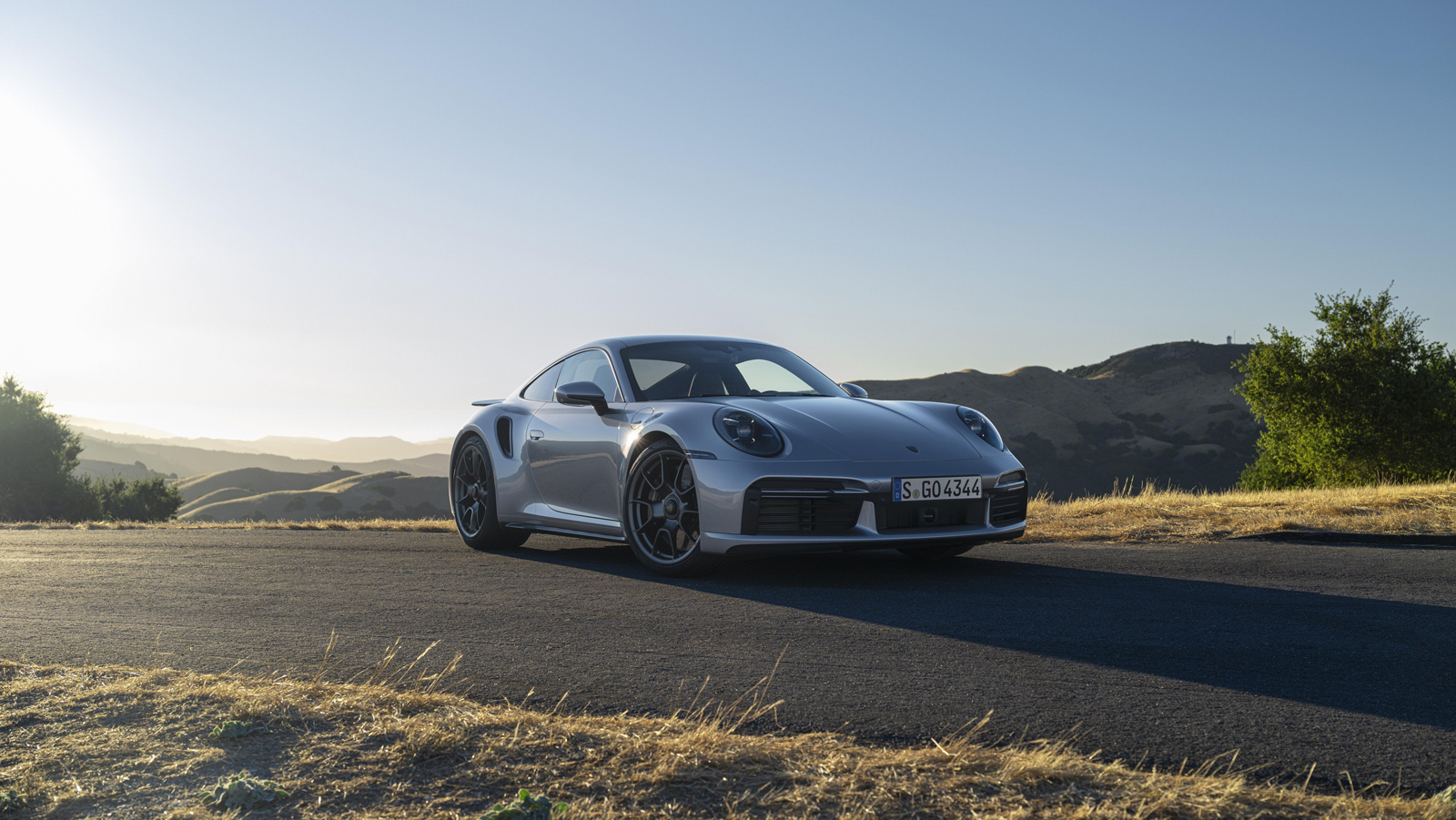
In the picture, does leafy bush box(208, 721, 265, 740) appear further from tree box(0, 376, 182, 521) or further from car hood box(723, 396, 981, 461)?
tree box(0, 376, 182, 521)

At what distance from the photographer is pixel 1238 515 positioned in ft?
27.8

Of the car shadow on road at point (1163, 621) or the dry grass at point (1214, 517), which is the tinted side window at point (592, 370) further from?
the dry grass at point (1214, 517)

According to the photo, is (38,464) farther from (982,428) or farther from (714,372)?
(982,428)

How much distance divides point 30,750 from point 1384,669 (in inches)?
162

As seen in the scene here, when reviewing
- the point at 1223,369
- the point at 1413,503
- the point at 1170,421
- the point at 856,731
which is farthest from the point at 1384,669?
the point at 1223,369

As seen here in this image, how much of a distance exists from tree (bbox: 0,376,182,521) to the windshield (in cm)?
4102

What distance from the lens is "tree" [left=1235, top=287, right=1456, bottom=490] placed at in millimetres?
34000

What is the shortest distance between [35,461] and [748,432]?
46.9 metres

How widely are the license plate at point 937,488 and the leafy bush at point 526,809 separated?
339cm

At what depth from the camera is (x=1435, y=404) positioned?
34.0m

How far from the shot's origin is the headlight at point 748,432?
5.35 m

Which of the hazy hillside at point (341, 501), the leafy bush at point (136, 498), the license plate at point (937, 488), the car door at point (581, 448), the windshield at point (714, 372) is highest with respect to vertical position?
the windshield at point (714, 372)

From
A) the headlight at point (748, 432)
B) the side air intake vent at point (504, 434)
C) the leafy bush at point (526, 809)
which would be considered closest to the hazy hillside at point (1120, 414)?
the side air intake vent at point (504, 434)

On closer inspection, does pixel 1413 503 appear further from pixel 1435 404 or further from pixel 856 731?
pixel 1435 404
